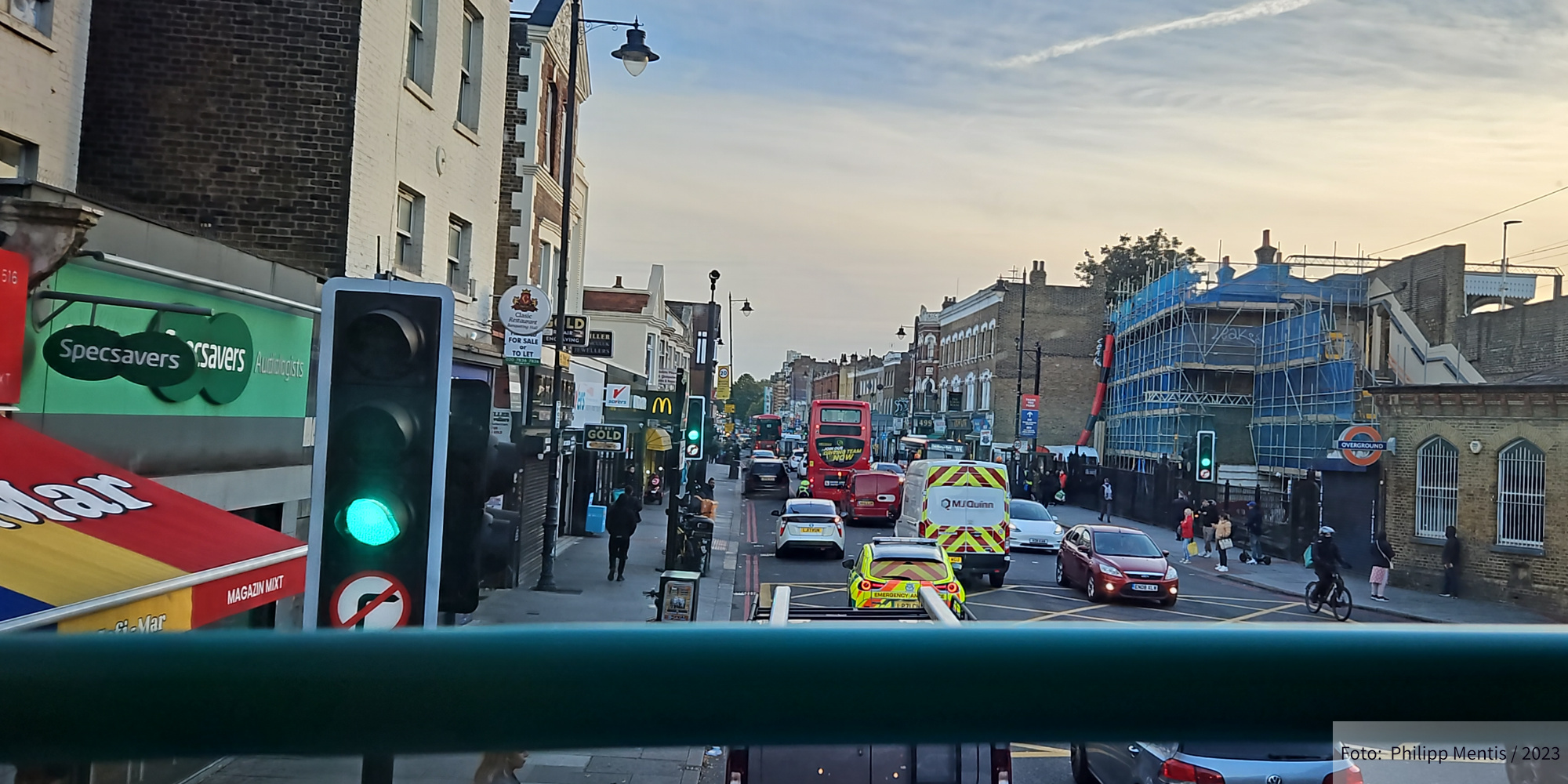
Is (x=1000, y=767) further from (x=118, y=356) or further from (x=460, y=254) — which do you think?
(x=460, y=254)

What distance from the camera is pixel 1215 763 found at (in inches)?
73.9

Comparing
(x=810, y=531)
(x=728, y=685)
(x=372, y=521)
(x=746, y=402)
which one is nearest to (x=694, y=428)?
(x=810, y=531)

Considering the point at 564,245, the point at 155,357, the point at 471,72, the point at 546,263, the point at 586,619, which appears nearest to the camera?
the point at 155,357

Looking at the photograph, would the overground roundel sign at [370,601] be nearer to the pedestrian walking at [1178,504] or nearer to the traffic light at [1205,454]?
the traffic light at [1205,454]

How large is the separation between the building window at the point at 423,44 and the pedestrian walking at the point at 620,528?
981cm

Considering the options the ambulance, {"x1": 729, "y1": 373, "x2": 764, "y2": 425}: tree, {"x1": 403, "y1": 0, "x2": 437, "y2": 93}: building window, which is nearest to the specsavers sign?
{"x1": 403, "y1": 0, "x2": 437, "y2": 93}: building window

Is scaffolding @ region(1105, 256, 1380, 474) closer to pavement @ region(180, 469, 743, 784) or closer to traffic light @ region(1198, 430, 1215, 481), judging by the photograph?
traffic light @ region(1198, 430, 1215, 481)

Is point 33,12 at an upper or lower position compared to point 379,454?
upper

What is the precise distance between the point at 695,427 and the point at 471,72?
1093 cm

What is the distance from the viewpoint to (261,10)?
13453mm

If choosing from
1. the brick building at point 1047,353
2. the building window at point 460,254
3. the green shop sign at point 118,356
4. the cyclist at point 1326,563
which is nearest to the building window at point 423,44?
the building window at point 460,254

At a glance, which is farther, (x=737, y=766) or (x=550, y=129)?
(x=550, y=129)

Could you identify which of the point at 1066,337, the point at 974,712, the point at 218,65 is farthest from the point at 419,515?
the point at 1066,337

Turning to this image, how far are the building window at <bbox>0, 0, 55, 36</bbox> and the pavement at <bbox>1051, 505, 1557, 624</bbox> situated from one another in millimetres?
19213
